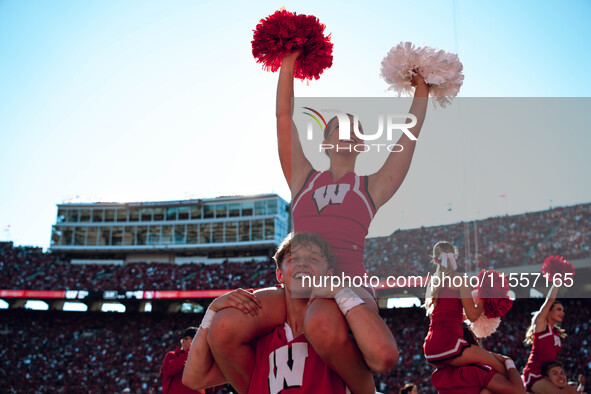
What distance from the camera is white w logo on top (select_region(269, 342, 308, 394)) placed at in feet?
6.47

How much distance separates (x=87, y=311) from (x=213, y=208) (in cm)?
1364

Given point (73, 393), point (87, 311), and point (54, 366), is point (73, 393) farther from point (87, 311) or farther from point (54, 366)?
point (87, 311)

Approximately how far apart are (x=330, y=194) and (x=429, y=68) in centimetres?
83

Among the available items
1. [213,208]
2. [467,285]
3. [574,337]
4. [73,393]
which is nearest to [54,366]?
[73,393]

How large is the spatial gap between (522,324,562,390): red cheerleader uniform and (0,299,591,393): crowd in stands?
12928 millimetres

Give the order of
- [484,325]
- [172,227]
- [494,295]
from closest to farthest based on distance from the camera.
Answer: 1. [494,295]
2. [484,325]
3. [172,227]

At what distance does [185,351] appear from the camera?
5.20m

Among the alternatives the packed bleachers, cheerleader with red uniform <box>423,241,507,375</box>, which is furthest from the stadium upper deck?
cheerleader with red uniform <box>423,241,507,375</box>

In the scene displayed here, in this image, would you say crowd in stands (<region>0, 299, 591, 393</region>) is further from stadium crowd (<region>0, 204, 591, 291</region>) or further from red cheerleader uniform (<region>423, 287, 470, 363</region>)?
red cheerleader uniform (<region>423, 287, 470, 363</region>)

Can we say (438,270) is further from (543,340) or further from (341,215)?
(543,340)

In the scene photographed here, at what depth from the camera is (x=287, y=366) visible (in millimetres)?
2008

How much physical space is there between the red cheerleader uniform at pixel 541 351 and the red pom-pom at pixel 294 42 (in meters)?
3.09

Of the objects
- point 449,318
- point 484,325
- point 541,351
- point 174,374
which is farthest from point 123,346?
point 449,318

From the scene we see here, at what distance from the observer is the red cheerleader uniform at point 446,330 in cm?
335
